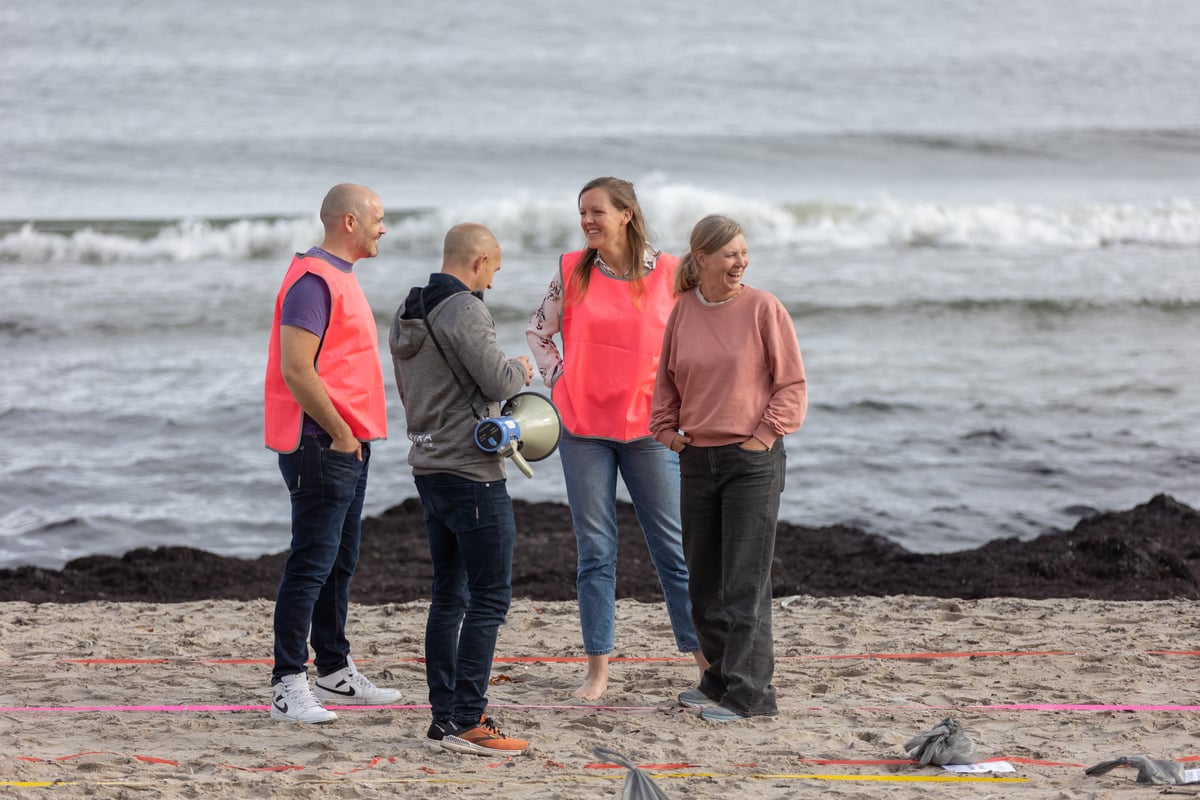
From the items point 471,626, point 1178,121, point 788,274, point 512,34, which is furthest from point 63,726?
point 512,34

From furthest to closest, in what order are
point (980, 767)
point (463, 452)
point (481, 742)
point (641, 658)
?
point (641, 658) → point (481, 742) → point (463, 452) → point (980, 767)

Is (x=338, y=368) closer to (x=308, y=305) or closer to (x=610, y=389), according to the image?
(x=308, y=305)

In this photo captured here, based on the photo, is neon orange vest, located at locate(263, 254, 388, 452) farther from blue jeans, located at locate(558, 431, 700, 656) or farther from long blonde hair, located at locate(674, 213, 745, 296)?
long blonde hair, located at locate(674, 213, 745, 296)

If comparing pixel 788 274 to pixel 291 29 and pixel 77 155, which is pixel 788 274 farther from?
pixel 291 29

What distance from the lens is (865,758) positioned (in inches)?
164

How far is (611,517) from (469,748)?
3.53ft

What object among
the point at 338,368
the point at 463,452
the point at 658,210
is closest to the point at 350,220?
Answer: the point at 338,368

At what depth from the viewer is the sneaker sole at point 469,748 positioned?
166 inches

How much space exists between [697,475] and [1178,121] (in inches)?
1146

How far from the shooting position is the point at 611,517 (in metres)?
4.88

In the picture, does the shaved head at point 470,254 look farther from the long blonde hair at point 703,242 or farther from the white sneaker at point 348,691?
the white sneaker at point 348,691

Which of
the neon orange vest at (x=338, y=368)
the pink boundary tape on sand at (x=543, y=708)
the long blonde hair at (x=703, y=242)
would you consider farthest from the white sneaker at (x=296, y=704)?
the long blonde hair at (x=703, y=242)

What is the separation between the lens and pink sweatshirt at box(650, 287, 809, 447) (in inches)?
174

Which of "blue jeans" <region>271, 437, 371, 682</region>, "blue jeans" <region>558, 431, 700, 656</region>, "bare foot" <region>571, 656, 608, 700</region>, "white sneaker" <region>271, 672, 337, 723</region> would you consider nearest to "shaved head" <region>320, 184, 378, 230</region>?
"blue jeans" <region>271, 437, 371, 682</region>
